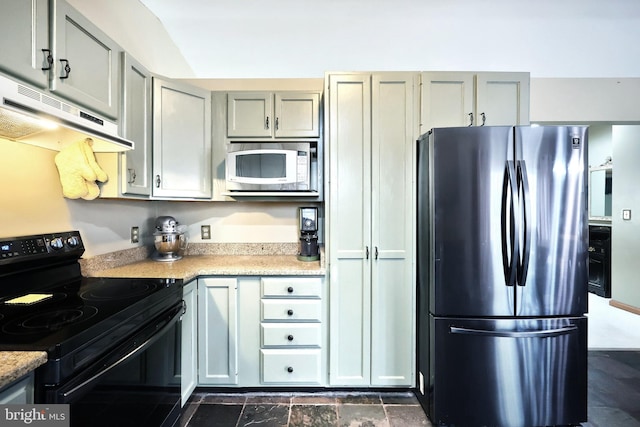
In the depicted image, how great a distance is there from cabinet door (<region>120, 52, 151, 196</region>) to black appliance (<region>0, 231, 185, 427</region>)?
450 millimetres

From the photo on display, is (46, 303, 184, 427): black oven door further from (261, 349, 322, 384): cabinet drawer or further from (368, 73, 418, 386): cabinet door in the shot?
(368, 73, 418, 386): cabinet door

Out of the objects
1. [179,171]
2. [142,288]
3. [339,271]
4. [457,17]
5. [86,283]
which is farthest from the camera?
[457,17]

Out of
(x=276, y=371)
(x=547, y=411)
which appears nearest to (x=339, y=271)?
(x=276, y=371)

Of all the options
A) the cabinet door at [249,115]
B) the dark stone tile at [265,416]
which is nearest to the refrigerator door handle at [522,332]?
the dark stone tile at [265,416]

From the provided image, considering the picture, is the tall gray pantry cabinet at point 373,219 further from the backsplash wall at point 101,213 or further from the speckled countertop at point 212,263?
the backsplash wall at point 101,213

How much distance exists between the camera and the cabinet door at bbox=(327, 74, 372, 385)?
1.87 m

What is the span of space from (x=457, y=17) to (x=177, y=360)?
10.8ft

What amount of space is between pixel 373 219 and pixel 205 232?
1.53 meters

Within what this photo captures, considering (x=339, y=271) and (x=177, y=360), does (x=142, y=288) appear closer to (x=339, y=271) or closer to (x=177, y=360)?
(x=177, y=360)

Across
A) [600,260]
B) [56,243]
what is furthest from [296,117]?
[600,260]

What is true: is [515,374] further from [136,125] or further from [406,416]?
[136,125]

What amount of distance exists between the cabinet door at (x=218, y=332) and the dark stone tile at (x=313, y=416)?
461 millimetres

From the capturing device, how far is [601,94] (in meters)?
2.42

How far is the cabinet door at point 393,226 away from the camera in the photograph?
1866 mm
